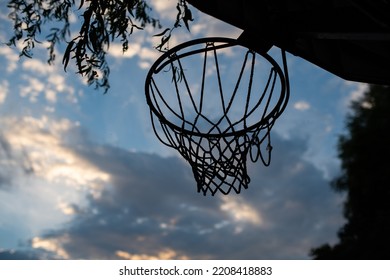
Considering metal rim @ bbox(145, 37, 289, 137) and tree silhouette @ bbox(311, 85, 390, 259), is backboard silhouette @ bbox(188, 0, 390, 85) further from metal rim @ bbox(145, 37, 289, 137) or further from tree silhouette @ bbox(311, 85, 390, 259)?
tree silhouette @ bbox(311, 85, 390, 259)

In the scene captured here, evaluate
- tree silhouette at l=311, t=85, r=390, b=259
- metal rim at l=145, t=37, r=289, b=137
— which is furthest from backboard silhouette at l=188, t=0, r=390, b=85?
tree silhouette at l=311, t=85, r=390, b=259

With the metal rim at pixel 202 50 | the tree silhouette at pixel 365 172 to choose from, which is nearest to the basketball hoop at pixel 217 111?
the metal rim at pixel 202 50

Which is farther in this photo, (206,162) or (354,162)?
(354,162)

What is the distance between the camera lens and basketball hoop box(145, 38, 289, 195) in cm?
343

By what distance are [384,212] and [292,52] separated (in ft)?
55.5

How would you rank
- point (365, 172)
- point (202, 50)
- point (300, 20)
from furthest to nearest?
point (365, 172), point (202, 50), point (300, 20)

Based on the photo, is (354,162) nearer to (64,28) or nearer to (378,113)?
(378,113)

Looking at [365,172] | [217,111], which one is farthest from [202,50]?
[365,172]

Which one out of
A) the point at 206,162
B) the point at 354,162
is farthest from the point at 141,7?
the point at 354,162

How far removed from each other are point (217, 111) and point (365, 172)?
16855mm

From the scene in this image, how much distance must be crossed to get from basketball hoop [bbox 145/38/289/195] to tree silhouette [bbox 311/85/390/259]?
15.2m

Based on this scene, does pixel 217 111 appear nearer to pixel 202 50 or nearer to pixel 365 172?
pixel 202 50

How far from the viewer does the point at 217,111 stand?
3.59 metres

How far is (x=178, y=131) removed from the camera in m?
3.59
